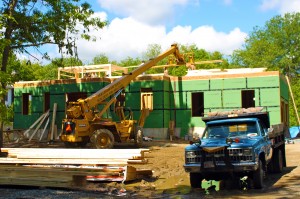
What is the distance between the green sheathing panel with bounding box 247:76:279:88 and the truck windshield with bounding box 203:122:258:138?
17.5 meters

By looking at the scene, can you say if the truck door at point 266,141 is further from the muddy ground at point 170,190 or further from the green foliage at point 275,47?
the green foliage at point 275,47

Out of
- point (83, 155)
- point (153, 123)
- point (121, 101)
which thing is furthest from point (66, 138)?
point (153, 123)

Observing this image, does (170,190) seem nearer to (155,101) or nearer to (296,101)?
(155,101)

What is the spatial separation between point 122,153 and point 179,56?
16170 millimetres

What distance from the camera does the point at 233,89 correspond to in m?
29.2

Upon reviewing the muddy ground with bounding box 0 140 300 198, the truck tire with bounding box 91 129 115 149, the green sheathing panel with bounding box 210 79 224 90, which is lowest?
the muddy ground with bounding box 0 140 300 198

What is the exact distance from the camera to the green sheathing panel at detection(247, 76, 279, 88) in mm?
28016

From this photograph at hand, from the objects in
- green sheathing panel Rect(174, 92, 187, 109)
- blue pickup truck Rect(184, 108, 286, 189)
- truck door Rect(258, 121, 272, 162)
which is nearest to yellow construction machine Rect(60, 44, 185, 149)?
green sheathing panel Rect(174, 92, 187, 109)

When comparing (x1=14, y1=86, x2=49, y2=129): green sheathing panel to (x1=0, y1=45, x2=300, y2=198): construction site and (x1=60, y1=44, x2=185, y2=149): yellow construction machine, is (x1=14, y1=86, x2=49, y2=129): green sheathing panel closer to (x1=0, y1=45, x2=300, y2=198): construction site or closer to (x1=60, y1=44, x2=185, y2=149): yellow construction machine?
(x1=0, y1=45, x2=300, y2=198): construction site

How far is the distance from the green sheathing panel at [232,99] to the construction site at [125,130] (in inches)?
2.8

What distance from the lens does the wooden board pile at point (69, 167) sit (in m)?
11.0

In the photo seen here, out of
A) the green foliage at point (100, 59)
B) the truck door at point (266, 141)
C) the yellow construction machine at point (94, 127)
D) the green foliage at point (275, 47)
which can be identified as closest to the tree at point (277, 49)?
the green foliage at point (275, 47)

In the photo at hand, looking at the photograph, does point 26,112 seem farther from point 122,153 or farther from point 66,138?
point 122,153

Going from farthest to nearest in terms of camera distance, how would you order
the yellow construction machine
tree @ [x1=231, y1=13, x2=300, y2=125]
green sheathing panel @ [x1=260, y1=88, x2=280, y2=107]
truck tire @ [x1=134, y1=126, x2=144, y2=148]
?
tree @ [x1=231, y1=13, x2=300, y2=125]
green sheathing panel @ [x1=260, y1=88, x2=280, y2=107]
truck tire @ [x1=134, y1=126, x2=144, y2=148]
the yellow construction machine
